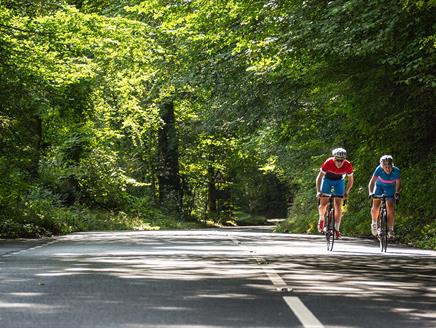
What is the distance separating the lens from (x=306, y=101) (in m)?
31.0

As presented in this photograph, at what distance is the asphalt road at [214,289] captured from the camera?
819 cm

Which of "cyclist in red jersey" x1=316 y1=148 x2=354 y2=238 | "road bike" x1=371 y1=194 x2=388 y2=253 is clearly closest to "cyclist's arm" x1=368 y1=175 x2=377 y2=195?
"road bike" x1=371 y1=194 x2=388 y2=253

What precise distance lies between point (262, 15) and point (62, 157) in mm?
15460

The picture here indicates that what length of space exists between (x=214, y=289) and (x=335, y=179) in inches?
355

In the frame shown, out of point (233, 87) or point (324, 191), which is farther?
point (233, 87)

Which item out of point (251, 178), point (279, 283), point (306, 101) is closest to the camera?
point (279, 283)

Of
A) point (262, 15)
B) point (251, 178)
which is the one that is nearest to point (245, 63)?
point (262, 15)

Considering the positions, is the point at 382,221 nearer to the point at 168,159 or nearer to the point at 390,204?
the point at 390,204

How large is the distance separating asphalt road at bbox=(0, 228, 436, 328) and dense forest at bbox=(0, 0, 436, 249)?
494 cm

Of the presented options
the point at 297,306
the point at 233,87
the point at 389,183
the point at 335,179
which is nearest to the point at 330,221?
the point at 335,179

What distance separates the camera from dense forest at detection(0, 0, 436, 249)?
1977 centimetres

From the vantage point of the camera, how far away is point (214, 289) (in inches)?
417

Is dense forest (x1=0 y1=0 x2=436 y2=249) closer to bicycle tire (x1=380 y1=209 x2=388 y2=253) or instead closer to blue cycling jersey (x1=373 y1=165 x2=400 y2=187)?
blue cycling jersey (x1=373 y1=165 x2=400 y2=187)

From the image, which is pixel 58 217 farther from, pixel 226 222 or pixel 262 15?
pixel 226 222
